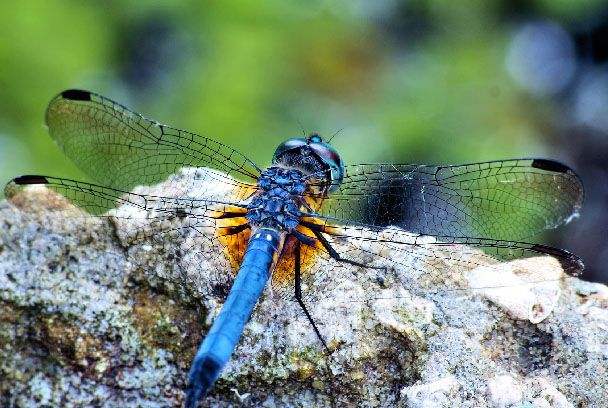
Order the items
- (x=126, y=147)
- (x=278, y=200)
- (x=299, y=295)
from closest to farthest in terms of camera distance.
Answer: (x=299, y=295) < (x=278, y=200) < (x=126, y=147)

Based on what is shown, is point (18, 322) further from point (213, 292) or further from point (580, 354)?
point (580, 354)

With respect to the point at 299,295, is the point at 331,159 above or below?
above

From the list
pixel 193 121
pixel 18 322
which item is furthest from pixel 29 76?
pixel 18 322

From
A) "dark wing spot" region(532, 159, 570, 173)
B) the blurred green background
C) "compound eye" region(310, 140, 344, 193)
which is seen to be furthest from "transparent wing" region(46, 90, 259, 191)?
"dark wing spot" region(532, 159, 570, 173)

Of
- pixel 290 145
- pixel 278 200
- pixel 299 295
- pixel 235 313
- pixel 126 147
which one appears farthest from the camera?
pixel 290 145

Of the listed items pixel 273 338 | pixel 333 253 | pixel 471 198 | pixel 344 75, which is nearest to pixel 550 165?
pixel 471 198

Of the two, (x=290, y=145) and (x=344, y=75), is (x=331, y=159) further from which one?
(x=344, y=75)

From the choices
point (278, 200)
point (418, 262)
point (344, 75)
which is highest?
point (344, 75)
